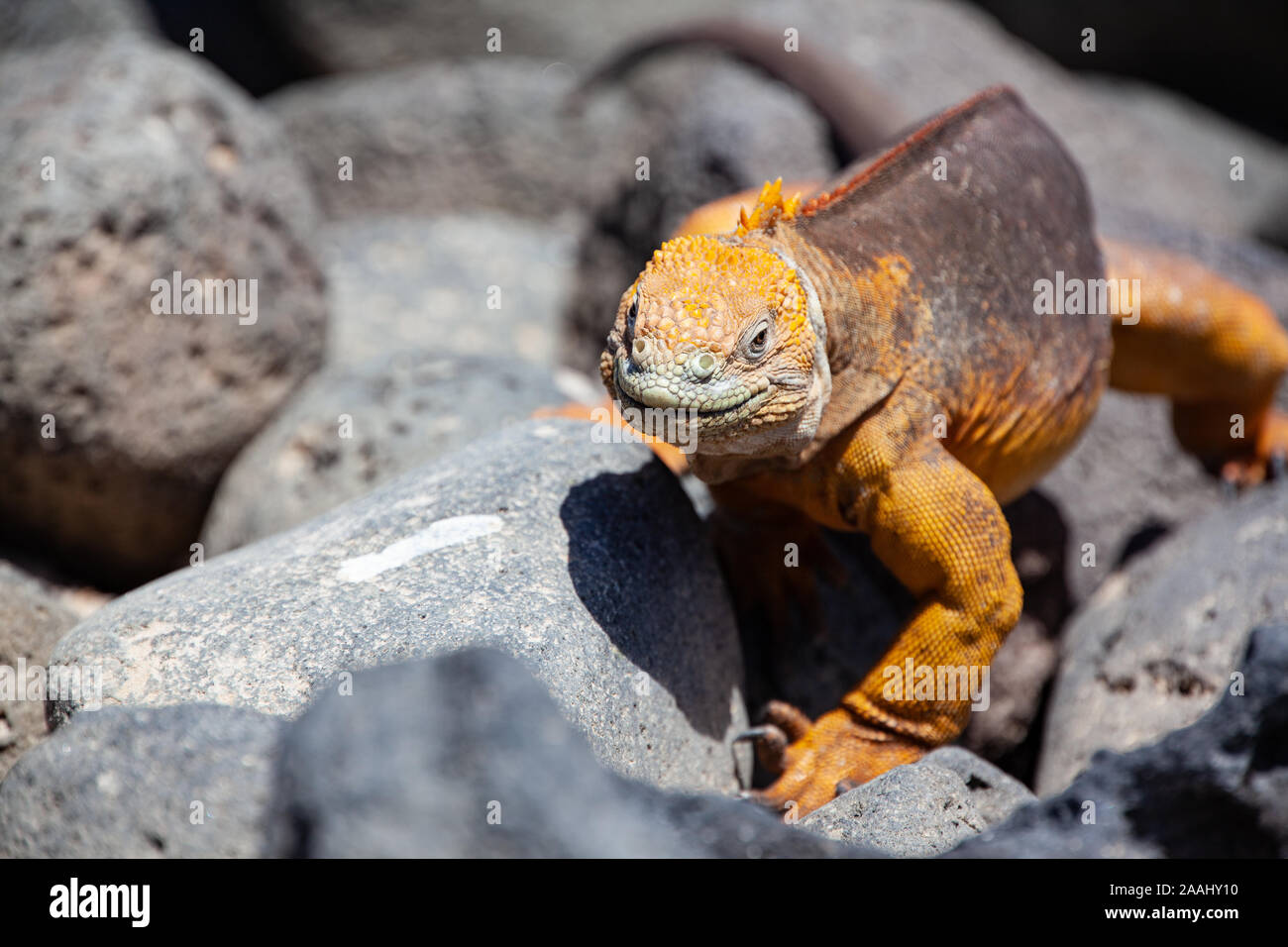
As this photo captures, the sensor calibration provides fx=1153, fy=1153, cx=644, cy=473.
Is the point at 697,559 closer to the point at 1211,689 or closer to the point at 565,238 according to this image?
the point at 1211,689

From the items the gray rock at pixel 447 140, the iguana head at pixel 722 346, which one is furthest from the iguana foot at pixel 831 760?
the gray rock at pixel 447 140

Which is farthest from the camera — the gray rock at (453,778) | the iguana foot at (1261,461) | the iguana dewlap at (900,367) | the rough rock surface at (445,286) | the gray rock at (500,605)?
the rough rock surface at (445,286)

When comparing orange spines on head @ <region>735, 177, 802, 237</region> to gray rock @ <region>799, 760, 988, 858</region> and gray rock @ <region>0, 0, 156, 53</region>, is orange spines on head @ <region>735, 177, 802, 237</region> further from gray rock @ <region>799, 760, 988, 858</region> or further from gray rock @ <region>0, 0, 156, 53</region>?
gray rock @ <region>0, 0, 156, 53</region>

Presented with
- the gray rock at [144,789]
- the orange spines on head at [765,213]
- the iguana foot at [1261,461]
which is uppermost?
the orange spines on head at [765,213]

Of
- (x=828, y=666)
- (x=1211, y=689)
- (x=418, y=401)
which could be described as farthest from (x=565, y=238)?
(x=1211, y=689)

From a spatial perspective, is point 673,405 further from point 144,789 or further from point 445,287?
point 445,287

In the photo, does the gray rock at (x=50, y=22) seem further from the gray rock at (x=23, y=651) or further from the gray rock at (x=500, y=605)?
the gray rock at (x=500, y=605)
